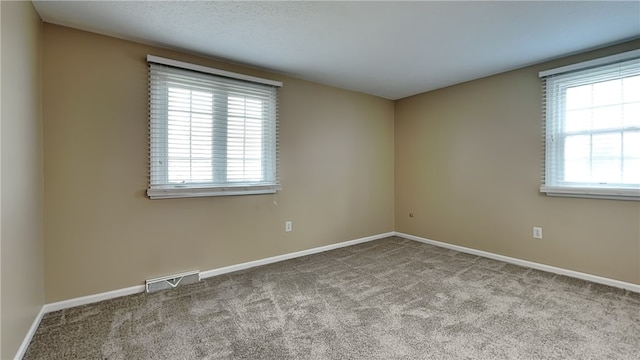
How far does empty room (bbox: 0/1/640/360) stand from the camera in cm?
184

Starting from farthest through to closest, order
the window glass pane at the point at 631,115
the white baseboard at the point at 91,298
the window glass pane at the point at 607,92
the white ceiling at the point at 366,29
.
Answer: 1. the window glass pane at the point at 607,92
2. the window glass pane at the point at 631,115
3. the white baseboard at the point at 91,298
4. the white ceiling at the point at 366,29

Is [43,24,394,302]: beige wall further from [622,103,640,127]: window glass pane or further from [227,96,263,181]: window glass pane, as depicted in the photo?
[622,103,640,127]: window glass pane

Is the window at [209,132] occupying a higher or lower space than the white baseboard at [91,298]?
higher

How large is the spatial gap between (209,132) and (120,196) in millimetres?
973

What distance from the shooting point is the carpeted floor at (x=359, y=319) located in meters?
1.72

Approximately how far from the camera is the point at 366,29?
231cm

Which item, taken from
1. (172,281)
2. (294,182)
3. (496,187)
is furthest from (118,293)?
(496,187)

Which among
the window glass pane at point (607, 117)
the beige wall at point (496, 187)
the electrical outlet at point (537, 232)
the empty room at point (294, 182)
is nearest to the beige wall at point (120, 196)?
the empty room at point (294, 182)

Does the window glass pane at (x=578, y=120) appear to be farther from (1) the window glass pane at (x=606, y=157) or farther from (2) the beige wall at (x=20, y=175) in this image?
(2) the beige wall at (x=20, y=175)

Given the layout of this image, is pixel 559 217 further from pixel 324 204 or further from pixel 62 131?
pixel 62 131

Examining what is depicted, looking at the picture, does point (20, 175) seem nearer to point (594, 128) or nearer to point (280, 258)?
point (280, 258)

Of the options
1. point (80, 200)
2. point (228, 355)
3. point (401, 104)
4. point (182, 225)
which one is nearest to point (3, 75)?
point (80, 200)

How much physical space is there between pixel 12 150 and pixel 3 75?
419mm

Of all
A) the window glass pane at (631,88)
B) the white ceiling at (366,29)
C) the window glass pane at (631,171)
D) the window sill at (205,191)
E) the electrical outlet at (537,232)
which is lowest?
the electrical outlet at (537,232)
